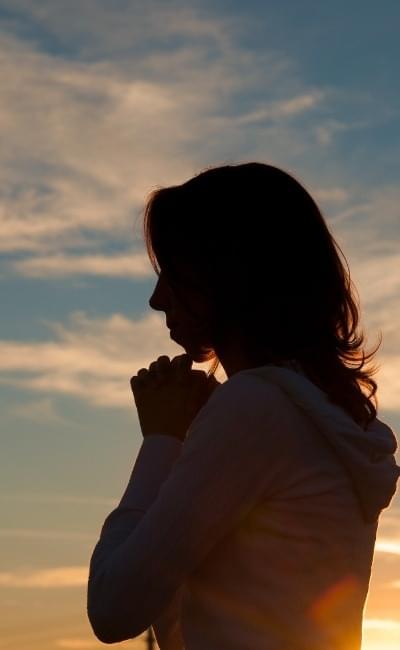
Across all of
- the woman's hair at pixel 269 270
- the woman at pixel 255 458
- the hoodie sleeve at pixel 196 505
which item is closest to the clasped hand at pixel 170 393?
the woman at pixel 255 458

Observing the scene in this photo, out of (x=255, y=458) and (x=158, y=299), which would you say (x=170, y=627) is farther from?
(x=158, y=299)

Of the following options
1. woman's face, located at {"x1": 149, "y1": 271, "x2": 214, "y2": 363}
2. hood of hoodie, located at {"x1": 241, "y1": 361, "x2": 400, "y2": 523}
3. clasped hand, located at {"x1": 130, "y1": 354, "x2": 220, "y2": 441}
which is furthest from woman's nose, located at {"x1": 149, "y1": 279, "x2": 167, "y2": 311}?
hood of hoodie, located at {"x1": 241, "y1": 361, "x2": 400, "y2": 523}

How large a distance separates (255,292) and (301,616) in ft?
3.20

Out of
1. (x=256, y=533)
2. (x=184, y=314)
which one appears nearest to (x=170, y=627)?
(x=256, y=533)

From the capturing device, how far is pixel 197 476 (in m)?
3.21

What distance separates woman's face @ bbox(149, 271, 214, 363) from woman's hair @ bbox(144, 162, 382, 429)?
3cm


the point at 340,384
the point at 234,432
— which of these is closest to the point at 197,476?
the point at 234,432

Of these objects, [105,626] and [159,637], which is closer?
[105,626]

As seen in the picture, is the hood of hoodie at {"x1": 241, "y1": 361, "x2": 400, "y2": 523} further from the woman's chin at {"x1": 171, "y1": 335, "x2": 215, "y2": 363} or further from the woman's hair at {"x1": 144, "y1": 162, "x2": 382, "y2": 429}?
the woman's chin at {"x1": 171, "y1": 335, "x2": 215, "y2": 363}

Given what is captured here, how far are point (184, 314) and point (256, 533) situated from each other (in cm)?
77

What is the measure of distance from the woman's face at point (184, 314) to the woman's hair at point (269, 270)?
26mm

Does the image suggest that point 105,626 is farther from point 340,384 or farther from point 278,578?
point 340,384

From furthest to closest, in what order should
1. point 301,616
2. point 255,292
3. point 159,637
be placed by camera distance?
point 159,637 < point 255,292 < point 301,616

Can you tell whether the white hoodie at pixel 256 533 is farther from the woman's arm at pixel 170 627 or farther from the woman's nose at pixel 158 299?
the woman's nose at pixel 158 299
